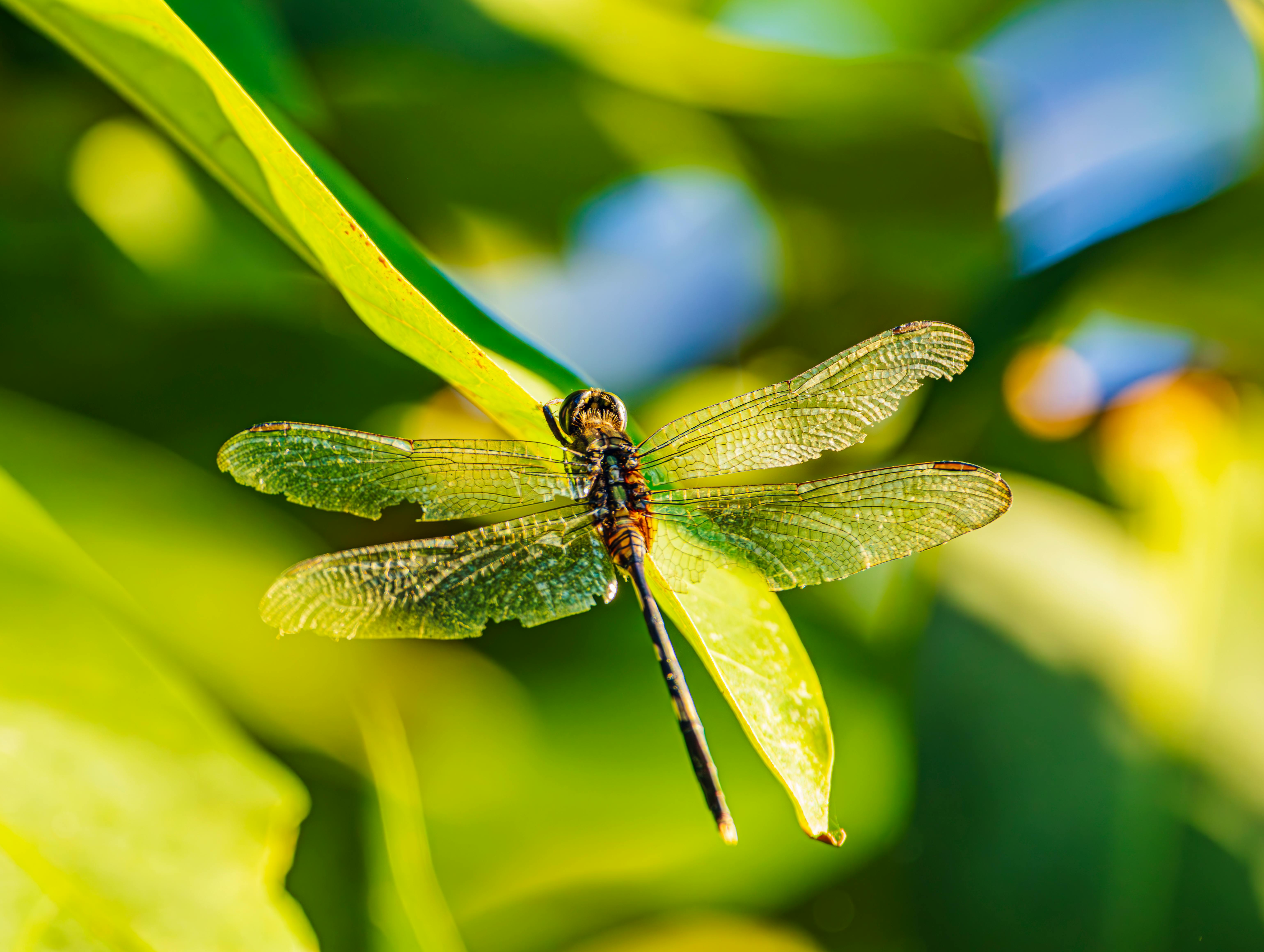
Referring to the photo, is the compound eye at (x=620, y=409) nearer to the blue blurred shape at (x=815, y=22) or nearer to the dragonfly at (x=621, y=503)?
the dragonfly at (x=621, y=503)

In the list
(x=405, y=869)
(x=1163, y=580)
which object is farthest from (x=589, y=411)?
(x=1163, y=580)

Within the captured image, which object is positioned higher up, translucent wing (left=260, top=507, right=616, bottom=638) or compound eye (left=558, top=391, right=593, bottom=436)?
compound eye (left=558, top=391, right=593, bottom=436)

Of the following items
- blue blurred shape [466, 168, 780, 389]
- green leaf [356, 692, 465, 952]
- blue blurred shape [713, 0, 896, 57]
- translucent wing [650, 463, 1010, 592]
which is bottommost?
green leaf [356, 692, 465, 952]

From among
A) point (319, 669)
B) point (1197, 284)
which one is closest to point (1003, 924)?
A: point (319, 669)

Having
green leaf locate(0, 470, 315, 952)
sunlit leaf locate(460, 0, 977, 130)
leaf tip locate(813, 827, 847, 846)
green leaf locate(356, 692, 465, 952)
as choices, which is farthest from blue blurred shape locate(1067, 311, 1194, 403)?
green leaf locate(0, 470, 315, 952)

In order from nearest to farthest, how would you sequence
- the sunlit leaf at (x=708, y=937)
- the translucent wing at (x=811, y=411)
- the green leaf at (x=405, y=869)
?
the green leaf at (x=405, y=869), the translucent wing at (x=811, y=411), the sunlit leaf at (x=708, y=937)

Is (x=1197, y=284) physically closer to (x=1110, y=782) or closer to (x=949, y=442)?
(x=949, y=442)

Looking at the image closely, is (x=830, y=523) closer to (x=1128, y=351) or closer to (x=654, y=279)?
(x=654, y=279)

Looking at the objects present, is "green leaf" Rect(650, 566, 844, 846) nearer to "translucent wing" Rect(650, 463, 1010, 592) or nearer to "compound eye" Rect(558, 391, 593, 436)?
"translucent wing" Rect(650, 463, 1010, 592)

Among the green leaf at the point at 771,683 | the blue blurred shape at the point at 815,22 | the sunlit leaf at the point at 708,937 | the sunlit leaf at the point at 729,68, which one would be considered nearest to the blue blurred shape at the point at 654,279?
the sunlit leaf at the point at 729,68
